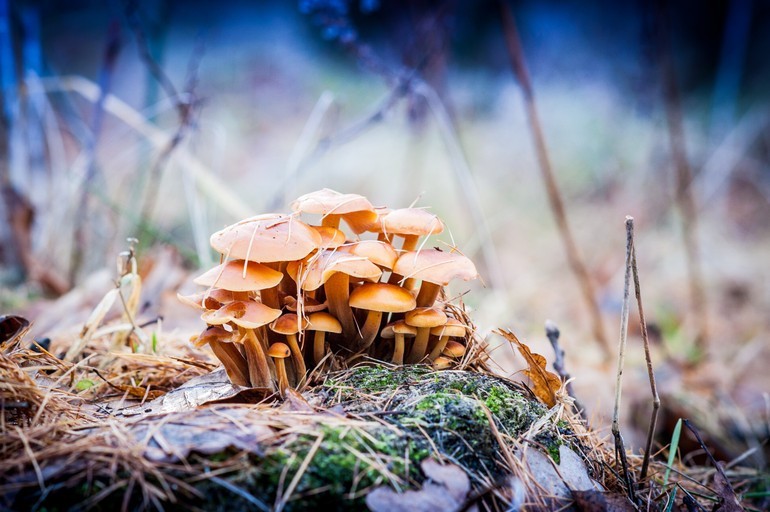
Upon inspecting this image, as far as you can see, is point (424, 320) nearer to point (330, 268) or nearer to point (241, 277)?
point (330, 268)

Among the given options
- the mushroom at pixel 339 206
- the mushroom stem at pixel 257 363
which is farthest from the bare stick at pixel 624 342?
the mushroom stem at pixel 257 363

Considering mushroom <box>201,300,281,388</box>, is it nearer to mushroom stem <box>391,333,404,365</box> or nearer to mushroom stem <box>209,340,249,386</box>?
mushroom stem <box>209,340,249,386</box>

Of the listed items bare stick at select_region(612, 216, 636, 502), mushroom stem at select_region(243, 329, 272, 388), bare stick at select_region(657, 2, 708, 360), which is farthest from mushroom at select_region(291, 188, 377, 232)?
bare stick at select_region(657, 2, 708, 360)

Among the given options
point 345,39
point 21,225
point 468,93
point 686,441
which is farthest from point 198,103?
point 468,93

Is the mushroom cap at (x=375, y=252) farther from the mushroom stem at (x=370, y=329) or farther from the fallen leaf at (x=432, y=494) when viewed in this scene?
the fallen leaf at (x=432, y=494)

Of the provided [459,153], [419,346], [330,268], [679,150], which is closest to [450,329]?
[419,346]

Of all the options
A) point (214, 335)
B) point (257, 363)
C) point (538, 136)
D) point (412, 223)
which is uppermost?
point (538, 136)

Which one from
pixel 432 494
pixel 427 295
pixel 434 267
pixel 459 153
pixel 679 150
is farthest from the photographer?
pixel 459 153

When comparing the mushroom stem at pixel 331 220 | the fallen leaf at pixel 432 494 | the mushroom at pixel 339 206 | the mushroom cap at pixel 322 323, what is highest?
the mushroom at pixel 339 206

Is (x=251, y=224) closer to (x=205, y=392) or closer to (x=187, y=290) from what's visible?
(x=205, y=392)
